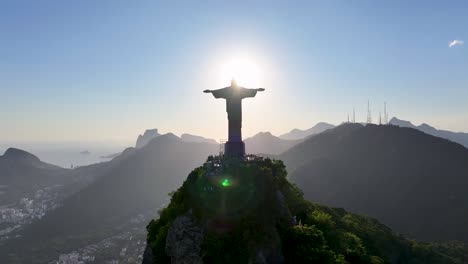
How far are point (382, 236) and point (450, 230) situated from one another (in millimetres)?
68349

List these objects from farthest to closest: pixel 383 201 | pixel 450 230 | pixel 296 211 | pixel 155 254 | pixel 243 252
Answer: pixel 383 201, pixel 450 230, pixel 296 211, pixel 155 254, pixel 243 252

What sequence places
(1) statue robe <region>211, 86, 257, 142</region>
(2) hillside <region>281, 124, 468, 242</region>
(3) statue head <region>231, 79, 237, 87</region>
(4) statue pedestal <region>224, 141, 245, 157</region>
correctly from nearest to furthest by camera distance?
(4) statue pedestal <region>224, 141, 245, 157</region>, (1) statue robe <region>211, 86, 257, 142</region>, (3) statue head <region>231, 79, 237, 87</region>, (2) hillside <region>281, 124, 468, 242</region>

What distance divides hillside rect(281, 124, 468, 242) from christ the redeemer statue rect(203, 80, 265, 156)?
99210 millimetres

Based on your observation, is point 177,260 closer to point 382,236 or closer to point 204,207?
point 204,207

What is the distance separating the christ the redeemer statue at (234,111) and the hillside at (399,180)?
99210 millimetres

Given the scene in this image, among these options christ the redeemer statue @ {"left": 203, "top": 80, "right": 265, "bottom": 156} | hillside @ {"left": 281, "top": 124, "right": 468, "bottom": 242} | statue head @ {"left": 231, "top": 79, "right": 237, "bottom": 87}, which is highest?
statue head @ {"left": 231, "top": 79, "right": 237, "bottom": 87}

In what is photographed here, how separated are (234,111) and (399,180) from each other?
440 ft

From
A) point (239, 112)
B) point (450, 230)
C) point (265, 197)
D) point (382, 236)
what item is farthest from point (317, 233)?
point (450, 230)

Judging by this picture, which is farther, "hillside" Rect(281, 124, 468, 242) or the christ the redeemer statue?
"hillside" Rect(281, 124, 468, 242)

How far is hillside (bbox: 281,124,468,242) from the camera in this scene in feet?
391

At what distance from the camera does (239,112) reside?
121 feet

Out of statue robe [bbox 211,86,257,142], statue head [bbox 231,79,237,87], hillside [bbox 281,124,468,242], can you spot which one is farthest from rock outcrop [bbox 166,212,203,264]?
hillside [bbox 281,124,468,242]

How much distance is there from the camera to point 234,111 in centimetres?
3672

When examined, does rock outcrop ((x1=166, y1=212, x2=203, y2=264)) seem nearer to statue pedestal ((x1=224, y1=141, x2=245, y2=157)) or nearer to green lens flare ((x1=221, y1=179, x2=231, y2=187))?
green lens flare ((x1=221, y1=179, x2=231, y2=187))
